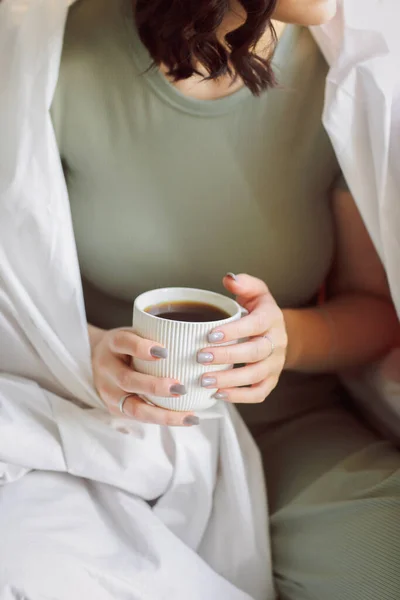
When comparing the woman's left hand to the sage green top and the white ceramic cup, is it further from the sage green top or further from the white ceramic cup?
the sage green top

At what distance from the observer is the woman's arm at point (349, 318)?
694 mm

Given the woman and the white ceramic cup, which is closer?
the white ceramic cup

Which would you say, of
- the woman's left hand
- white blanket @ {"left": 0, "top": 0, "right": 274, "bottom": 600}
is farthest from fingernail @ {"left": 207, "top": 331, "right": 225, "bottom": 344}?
white blanket @ {"left": 0, "top": 0, "right": 274, "bottom": 600}

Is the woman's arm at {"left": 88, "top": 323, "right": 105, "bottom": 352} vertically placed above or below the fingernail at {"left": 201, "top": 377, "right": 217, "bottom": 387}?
below

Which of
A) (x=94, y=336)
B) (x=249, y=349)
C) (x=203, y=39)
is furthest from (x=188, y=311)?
(x=203, y=39)

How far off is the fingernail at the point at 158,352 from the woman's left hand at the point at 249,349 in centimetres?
3

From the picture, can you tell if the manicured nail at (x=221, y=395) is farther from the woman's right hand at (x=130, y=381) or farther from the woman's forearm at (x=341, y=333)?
the woman's forearm at (x=341, y=333)

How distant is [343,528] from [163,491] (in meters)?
0.18

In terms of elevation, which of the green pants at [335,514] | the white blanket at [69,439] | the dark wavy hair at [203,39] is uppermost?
the dark wavy hair at [203,39]

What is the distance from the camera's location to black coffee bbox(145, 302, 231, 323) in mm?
549

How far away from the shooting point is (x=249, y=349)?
0.54 metres

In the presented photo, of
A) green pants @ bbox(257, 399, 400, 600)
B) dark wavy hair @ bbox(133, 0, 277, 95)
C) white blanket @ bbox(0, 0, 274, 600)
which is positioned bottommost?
green pants @ bbox(257, 399, 400, 600)

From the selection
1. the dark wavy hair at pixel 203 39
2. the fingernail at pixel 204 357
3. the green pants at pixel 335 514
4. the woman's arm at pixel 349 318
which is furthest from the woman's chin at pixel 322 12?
the green pants at pixel 335 514

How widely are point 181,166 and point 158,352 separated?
0.27 metres
